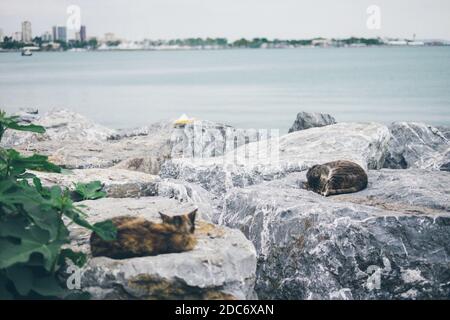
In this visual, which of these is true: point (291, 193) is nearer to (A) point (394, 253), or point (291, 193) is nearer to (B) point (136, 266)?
(A) point (394, 253)

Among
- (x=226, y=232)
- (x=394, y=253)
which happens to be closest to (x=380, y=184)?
(x=394, y=253)

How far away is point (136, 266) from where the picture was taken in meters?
4.09

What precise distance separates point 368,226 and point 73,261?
2247 millimetres

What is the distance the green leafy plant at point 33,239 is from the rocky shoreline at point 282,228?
0.25m

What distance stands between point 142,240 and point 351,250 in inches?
67.1

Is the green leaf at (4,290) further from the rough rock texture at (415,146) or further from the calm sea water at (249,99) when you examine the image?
the calm sea water at (249,99)

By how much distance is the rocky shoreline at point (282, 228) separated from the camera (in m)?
4.10

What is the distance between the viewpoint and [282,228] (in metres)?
5.38

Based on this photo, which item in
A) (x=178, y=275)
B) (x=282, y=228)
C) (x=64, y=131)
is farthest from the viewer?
(x=64, y=131)

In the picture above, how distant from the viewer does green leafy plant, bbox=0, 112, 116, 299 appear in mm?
3746

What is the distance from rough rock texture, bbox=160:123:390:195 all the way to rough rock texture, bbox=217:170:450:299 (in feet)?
6.29

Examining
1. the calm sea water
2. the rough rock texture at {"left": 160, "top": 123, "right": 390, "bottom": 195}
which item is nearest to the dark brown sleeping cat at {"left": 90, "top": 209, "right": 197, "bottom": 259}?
the rough rock texture at {"left": 160, "top": 123, "right": 390, "bottom": 195}

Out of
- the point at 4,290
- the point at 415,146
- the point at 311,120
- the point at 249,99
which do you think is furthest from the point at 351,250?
the point at 249,99

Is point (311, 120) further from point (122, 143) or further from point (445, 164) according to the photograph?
point (122, 143)
